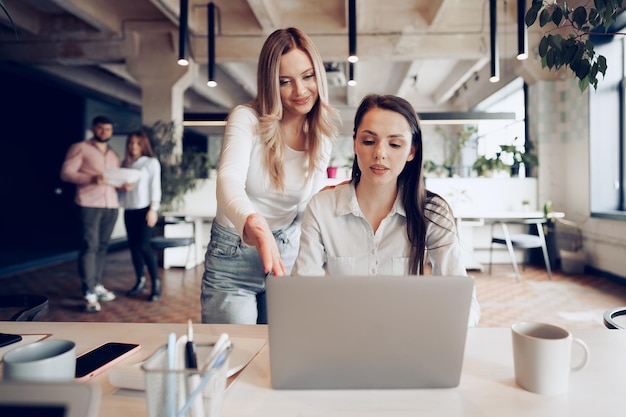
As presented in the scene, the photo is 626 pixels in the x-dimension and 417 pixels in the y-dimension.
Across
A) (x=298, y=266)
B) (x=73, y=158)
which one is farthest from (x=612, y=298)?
(x=73, y=158)

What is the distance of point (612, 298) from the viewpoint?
4.08 m

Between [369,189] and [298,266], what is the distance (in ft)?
1.17

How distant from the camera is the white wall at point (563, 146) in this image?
5438mm

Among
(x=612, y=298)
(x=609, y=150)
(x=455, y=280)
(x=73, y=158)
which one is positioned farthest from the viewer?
(x=609, y=150)

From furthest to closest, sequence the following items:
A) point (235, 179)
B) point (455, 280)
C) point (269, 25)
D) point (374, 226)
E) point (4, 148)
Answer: point (4, 148) < point (269, 25) < point (374, 226) < point (235, 179) < point (455, 280)

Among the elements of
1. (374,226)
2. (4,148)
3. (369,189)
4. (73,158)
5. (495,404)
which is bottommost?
(495,404)

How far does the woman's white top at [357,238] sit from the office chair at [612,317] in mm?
441

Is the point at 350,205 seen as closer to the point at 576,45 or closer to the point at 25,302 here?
the point at 576,45

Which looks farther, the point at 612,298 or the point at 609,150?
the point at 609,150

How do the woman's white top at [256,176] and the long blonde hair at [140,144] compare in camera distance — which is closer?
the woman's white top at [256,176]

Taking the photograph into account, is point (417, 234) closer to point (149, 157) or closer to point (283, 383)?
point (283, 383)

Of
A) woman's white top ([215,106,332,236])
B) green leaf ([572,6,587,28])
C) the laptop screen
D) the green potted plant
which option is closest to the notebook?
the laptop screen

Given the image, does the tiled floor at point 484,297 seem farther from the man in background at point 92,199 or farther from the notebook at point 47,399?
the notebook at point 47,399

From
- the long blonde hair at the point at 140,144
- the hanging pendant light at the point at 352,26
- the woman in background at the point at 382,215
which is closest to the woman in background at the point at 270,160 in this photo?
the woman in background at the point at 382,215
